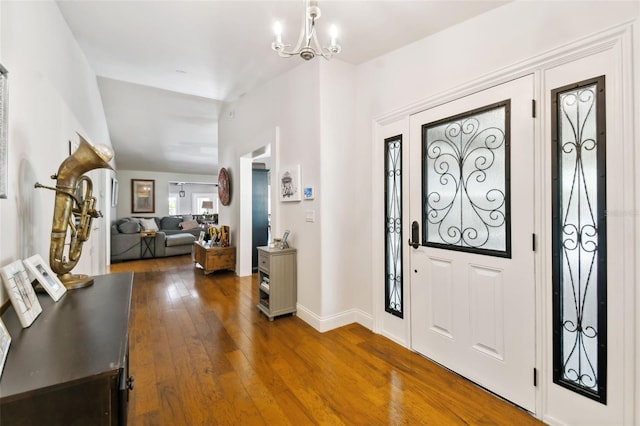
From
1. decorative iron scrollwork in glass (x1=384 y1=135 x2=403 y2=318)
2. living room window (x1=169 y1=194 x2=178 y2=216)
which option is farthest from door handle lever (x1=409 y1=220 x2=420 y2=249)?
living room window (x1=169 y1=194 x2=178 y2=216)

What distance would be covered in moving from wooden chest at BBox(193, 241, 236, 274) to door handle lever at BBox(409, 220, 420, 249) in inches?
134

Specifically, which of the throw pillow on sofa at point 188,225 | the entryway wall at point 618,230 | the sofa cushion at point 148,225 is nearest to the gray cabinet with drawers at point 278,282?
the entryway wall at point 618,230

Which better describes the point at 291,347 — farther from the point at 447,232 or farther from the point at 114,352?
the point at 114,352

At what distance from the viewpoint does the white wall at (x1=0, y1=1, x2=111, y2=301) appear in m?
1.29

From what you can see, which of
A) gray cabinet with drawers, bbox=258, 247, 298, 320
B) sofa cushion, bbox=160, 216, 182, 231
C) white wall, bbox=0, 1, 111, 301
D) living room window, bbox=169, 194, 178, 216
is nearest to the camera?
white wall, bbox=0, 1, 111, 301

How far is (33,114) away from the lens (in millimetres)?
1584

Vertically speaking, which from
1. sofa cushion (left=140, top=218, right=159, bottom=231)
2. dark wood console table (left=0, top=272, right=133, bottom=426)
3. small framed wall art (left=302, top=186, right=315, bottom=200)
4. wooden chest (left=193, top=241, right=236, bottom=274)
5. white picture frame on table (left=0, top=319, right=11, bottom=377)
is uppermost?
small framed wall art (left=302, top=186, right=315, bottom=200)

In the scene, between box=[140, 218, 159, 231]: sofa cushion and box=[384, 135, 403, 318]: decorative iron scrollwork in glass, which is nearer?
box=[384, 135, 403, 318]: decorative iron scrollwork in glass

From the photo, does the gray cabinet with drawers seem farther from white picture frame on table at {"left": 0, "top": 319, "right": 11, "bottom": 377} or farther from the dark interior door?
white picture frame on table at {"left": 0, "top": 319, "right": 11, "bottom": 377}

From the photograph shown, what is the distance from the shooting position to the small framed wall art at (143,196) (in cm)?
828

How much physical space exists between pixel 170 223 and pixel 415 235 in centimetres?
740

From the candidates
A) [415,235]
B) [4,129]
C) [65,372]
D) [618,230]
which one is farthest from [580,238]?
[4,129]

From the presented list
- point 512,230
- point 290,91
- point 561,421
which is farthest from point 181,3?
point 561,421

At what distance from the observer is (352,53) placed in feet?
8.67
